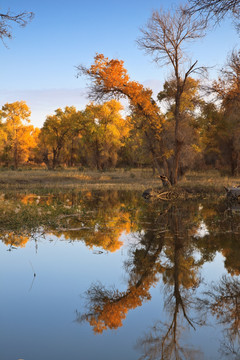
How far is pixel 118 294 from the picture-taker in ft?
19.7

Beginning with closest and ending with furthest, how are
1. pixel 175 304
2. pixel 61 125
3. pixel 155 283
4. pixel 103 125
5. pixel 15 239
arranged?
pixel 175 304, pixel 155 283, pixel 15 239, pixel 103 125, pixel 61 125

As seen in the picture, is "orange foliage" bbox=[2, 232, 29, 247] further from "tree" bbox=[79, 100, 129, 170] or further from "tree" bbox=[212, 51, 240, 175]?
"tree" bbox=[79, 100, 129, 170]

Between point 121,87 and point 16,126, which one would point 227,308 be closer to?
point 121,87

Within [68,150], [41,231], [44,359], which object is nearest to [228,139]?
[41,231]

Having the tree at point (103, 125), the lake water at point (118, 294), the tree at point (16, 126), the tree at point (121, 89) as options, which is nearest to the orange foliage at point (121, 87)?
the tree at point (121, 89)

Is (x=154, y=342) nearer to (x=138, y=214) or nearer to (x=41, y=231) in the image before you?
(x=41, y=231)

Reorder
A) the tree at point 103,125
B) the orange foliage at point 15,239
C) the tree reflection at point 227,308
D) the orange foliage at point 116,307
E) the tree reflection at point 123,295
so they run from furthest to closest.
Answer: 1. the tree at point 103,125
2. the orange foliage at point 15,239
3. the tree reflection at point 123,295
4. the orange foliage at point 116,307
5. the tree reflection at point 227,308

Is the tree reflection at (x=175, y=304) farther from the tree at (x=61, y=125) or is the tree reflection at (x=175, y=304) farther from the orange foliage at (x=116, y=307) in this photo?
the tree at (x=61, y=125)

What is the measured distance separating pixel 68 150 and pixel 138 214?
6816 centimetres

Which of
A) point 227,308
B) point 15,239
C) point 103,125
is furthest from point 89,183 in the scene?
point 227,308

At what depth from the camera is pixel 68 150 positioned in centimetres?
8181

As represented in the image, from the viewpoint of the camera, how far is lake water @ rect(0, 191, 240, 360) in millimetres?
4336

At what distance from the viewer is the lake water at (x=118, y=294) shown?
14.2 feet

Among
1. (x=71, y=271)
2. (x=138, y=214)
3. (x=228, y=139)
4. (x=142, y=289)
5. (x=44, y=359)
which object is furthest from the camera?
(x=228, y=139)
